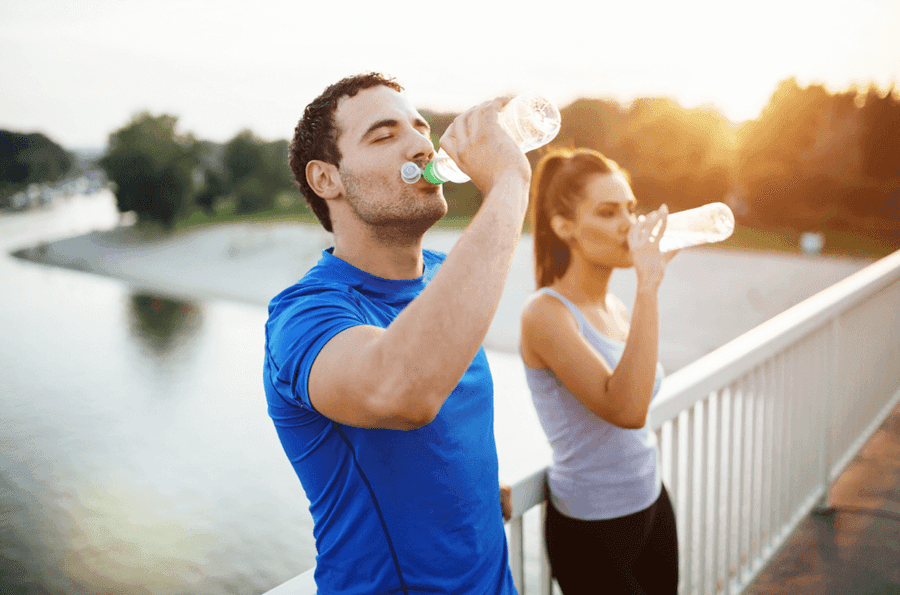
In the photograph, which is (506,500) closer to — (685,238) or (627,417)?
(627,417)

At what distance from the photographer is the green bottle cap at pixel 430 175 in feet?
2.50

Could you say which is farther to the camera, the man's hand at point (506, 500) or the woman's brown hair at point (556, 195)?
the woman's brown hair at point (556, 195)

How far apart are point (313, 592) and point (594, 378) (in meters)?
0.50

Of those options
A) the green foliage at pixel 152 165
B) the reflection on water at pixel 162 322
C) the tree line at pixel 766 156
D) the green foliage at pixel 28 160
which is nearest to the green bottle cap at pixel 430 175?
the green foliage at pixel 28 160

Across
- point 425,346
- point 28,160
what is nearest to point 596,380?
point 425,346

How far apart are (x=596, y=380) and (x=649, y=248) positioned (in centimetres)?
22

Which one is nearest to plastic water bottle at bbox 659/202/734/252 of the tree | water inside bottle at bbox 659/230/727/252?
water inside bottle at bbox 659/230/727/252

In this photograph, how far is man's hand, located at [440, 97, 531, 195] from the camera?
0.64 m

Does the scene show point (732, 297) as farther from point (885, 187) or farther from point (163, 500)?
point (163, 500)

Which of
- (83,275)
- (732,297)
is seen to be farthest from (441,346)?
(83,275)

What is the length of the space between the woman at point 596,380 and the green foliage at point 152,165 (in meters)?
22.5

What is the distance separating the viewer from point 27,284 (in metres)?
26.6

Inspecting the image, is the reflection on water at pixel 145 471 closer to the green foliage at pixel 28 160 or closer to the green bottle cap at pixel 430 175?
the green foliage at pixel 28 160

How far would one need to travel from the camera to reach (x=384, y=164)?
0.78 metres
